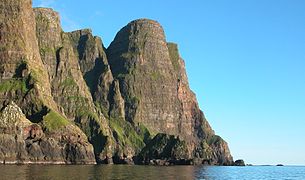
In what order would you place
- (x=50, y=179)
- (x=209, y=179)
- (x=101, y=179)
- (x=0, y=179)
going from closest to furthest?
(x=0, y=179) → (x=50, y=179) → (x=101, y=179) → (x=209, y=179)

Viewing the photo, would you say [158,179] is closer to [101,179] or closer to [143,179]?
[143,179]

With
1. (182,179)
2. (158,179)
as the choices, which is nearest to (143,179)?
(158,179)

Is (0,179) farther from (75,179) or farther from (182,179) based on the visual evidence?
(182,179)

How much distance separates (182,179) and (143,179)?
14.7 m

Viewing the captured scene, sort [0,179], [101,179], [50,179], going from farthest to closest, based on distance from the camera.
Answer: [101,179]
[50,179]
[0,179]

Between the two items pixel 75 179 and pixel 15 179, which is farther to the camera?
pixel 75 179

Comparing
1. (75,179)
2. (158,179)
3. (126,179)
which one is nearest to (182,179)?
(158,179)

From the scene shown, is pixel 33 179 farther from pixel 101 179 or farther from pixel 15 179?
pixel 101 179

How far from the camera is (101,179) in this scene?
13212 cm

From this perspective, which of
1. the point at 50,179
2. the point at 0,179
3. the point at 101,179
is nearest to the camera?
the point at 0,179

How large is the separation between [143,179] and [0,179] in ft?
137

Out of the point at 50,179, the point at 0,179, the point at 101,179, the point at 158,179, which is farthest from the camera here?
the point at 158,179

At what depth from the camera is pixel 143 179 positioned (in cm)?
13875

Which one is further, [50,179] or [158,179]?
[158,179]
